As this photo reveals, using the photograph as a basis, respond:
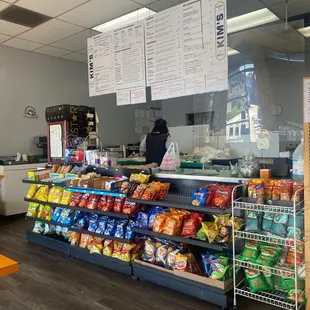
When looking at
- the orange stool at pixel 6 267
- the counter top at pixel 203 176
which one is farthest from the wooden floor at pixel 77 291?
the orange stool at pixel 6 267

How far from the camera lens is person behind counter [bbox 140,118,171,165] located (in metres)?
3.93

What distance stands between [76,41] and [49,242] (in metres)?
3.55

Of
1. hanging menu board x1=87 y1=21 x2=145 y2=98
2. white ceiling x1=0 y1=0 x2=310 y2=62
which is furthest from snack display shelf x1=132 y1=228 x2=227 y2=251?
white ceiling x1=0 y1=0 x2=310 y2=62

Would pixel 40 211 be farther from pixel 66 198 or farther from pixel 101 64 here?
pixel 101 64

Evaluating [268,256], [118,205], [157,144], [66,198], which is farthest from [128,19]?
[268,256]

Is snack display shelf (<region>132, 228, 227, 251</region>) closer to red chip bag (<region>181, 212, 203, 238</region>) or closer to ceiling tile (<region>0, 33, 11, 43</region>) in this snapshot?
red chip bag (<region>181, 212, 203, 238</region>)

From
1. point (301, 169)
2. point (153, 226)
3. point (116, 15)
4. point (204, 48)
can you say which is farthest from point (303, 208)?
point (116, 15)

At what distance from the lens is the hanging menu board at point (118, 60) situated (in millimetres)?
3748

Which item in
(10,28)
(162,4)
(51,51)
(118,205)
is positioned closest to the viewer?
(118,205)

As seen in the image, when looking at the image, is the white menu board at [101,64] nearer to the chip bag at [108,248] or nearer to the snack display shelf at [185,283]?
the chip bag at [108,248]

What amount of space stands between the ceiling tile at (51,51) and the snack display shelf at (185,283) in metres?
4.62

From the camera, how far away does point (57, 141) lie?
14.0ft

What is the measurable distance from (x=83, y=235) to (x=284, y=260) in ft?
6.78

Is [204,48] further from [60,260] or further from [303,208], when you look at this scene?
[60,260]
